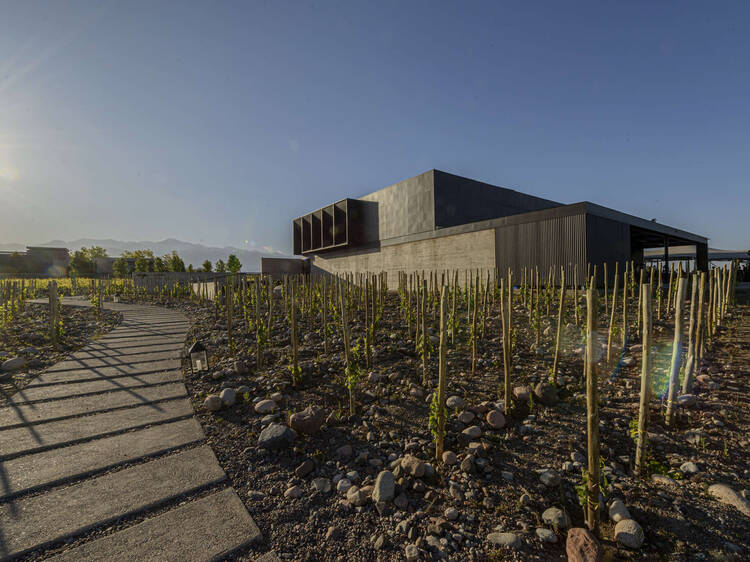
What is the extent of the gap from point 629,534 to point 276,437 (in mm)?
3327

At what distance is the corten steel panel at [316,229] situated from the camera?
2777 cm

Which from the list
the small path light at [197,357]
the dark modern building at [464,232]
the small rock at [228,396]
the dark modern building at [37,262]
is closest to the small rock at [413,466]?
the small rock at [228,396]

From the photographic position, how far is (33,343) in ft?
28.1

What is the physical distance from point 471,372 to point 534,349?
175 cm

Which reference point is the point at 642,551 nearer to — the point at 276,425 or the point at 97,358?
the point at 276,425

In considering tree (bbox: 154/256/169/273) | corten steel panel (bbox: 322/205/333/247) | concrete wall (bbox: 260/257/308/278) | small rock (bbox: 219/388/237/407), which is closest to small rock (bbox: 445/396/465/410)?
small rock (bbox: 219/388/237/407)

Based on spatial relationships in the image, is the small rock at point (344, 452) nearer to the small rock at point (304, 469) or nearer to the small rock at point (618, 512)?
the small rock at point (304, 469)

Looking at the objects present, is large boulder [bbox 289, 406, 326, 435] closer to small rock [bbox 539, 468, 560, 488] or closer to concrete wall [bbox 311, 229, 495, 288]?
small rock [bbox 539, 468, 560, 488]

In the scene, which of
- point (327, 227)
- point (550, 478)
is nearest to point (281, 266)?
point (327, 227)

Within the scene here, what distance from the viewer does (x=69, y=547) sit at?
234cm

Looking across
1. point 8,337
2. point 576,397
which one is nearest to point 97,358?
point 8,337

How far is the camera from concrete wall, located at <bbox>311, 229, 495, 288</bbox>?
50.3 ft

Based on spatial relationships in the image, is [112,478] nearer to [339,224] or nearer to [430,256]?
[430,256]

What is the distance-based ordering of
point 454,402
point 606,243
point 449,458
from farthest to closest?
point 606,243
point 454,402
point 449,458
